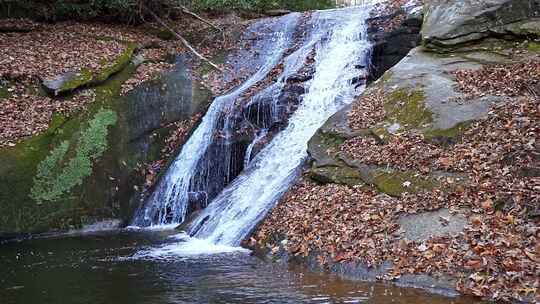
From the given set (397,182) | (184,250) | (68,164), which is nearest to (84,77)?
(68,164)

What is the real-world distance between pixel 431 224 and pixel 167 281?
3.65m

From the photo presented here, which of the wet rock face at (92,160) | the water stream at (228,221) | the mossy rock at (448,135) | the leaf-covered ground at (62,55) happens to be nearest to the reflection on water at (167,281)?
the water stream at (228,221)

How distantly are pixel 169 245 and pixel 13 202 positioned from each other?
4143mm

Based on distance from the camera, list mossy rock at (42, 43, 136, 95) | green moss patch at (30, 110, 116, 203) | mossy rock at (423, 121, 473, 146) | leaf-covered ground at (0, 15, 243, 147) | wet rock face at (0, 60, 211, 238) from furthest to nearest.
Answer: mossy rock at (42, 43, 136, 95)
leaf-covered ground at (0, 15, 243, 147)
green moss patch at (30, 110, 116, 203)
wet rock face at (0, 60, 211, 238)
mossy rock at (423, 121, 473, 146)

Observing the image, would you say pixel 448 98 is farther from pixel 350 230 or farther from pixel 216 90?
pixel 216 90

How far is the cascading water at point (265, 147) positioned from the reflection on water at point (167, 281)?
139cm

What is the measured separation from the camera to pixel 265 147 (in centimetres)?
1275

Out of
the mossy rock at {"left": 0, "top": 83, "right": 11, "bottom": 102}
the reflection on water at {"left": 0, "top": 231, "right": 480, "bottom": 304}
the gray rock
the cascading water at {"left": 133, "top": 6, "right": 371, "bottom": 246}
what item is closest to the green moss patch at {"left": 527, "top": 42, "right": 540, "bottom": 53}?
the cascading water at {"left": 133, "top": 6, "right": 371, "bottom": 246}

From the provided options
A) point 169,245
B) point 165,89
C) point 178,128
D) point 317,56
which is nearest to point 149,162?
point 178,128

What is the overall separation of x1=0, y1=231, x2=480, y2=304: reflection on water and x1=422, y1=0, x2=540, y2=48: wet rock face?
7.08m

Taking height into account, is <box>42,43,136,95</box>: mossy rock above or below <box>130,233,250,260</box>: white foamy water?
above

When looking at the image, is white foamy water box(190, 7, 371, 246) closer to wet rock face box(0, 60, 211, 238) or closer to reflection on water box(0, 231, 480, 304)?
reflection on water box(0, 231, 480, 304)

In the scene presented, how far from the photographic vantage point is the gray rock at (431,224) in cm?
722

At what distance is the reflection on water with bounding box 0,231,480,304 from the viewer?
6453 mm
